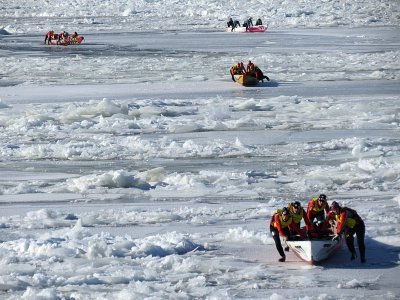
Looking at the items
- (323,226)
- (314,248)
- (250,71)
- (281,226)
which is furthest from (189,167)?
(250,71)

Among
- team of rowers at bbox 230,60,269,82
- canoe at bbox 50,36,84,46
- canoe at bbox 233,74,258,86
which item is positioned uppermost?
team of rowers at bbox 230,60,269,82

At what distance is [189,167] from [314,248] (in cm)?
836

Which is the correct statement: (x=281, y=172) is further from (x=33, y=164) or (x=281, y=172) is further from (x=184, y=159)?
(x=33, y=164)

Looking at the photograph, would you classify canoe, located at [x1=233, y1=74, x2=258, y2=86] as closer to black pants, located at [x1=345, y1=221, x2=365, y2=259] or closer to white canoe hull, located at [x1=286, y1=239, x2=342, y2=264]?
black pants, located at [x1=345, y1=221, x2=365, y2=259]

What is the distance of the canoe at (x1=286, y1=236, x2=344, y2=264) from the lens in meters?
14.2

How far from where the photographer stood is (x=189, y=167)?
2228 cm

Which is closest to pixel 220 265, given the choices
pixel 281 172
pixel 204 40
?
pixel 281 172

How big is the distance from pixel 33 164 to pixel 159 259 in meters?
9.33

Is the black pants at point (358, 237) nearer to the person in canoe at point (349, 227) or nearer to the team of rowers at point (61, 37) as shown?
the person in canoe at point (349, 227)

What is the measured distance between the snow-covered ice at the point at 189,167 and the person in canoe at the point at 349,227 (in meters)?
0.26

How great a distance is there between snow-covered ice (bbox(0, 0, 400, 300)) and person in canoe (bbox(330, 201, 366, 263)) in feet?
0.86

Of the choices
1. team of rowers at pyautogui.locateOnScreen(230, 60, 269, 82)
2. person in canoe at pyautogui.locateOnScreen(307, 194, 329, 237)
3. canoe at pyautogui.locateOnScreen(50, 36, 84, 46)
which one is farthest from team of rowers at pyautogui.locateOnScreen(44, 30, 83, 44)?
person in canoe at pyautogui.locateOnScreen(307, 194, 329, 237)

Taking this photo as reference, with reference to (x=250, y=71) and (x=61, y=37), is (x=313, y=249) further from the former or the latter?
(x=61, y=37)

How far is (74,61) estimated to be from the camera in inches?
1880
